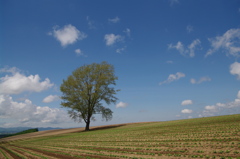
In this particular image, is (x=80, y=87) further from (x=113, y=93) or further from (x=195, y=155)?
(x=195, y=155)

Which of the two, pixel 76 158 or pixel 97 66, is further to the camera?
pixel 97 66

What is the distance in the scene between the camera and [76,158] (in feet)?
52.0

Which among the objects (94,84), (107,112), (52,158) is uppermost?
(94,84)

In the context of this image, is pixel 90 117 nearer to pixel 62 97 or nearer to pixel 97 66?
pixel 62 97

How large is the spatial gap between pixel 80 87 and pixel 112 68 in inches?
435

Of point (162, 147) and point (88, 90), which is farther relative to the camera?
point (88, 90)

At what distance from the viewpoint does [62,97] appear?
48.6 metres

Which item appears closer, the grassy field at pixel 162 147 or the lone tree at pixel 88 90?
the grassy field at pixel 162 147

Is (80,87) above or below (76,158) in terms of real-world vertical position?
above

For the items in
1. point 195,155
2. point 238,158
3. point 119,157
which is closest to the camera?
point 238,158

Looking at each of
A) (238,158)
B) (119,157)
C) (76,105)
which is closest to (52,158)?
(119,157)

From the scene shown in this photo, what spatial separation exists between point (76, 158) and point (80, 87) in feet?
113

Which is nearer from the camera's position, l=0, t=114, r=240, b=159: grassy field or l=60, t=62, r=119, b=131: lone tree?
l=0, t=114, r=240, b=159: grassy field

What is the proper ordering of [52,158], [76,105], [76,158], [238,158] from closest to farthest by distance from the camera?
1. [238,158]
2. [76,158]
3. [52,158]
4. [76,105]
